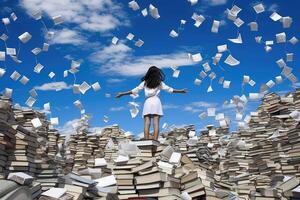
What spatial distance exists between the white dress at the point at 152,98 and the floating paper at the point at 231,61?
8.16ft

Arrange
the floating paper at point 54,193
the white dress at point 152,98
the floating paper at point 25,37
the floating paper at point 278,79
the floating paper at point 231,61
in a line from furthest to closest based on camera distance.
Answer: the floating paper at point 278,79, the floating paper at point 231,61, the floating paper at point 25,37, the white dress at point 152,98, the floating paper at point 54,193

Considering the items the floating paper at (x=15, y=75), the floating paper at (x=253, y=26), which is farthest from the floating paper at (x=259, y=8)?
the floating paper at (x=15, y=75)

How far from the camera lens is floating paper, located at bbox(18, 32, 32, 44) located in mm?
11062

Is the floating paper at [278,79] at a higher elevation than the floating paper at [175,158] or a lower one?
higher

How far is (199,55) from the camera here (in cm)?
1186

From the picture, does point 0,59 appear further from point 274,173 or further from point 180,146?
point 274,173

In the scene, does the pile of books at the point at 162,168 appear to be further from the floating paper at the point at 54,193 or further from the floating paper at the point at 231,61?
the floating paper at the point at 231,61

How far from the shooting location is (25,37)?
1114 centimetres

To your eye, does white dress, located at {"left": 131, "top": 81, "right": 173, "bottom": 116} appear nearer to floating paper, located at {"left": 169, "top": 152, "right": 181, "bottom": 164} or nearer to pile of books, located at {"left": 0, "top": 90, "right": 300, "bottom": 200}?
pile of books, located at {"left": 0, "top": 90, "right": 300, "bottom": 200}

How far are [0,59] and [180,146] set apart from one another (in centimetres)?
612

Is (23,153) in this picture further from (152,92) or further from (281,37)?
(281,37)

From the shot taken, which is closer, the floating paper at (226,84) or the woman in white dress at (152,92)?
the woman in white dress at (152,92)

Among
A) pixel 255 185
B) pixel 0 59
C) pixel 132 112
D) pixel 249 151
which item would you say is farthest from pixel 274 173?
pixel 0 59

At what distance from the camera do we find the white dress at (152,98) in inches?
402
